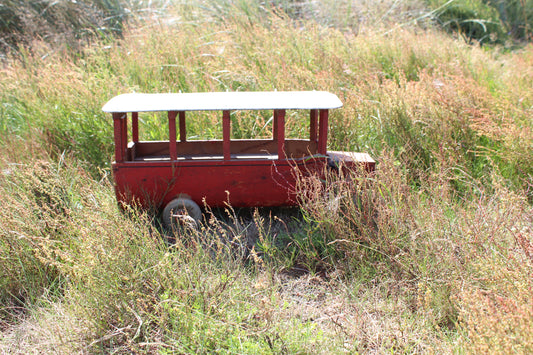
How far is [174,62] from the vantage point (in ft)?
22.0

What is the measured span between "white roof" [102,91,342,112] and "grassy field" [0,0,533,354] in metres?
0.64

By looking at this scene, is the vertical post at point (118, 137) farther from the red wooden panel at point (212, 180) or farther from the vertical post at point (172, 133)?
the vertical post at point (172, 133)

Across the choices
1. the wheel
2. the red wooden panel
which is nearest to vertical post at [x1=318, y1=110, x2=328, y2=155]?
the red wooden panel

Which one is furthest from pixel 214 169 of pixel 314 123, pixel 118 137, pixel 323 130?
pixel 314 123

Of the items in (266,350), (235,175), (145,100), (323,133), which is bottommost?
(266,350)

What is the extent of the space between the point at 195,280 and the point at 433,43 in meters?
5.67

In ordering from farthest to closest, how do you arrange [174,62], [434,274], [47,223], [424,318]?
[174,62], [47,223], [434,274], [424,318]

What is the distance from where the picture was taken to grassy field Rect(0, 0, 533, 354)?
8.73 feet

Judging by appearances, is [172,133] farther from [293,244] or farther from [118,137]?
[293,244]

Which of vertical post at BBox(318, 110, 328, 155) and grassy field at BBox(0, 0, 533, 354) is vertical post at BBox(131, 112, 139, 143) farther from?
vertical post at BBox(318, 110, 328, 155)

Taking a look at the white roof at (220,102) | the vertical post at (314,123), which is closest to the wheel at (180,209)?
the white roof at (220,102)

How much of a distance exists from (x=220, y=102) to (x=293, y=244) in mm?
1271

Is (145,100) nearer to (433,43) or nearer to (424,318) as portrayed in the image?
(424,318)

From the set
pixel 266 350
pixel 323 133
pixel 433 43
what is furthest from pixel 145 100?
pixel 433 43
